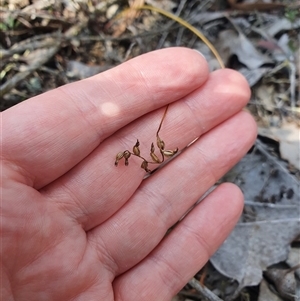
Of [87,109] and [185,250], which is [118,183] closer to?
[87,109]

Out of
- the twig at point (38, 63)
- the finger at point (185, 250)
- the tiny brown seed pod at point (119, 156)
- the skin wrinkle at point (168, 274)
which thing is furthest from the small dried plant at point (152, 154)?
the twig at point (38, 63)

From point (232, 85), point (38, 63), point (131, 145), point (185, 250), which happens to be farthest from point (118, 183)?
point (38, 63)

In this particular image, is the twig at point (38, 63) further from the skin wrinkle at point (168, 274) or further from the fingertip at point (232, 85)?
the skin wrinkle at point (168, 274)

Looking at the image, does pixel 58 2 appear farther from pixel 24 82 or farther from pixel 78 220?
pixel 78 220

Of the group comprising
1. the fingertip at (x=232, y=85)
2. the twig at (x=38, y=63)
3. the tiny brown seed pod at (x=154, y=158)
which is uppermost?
the twig at (x=38, y=63)

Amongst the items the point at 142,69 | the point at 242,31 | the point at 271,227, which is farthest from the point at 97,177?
the point at 242,31
